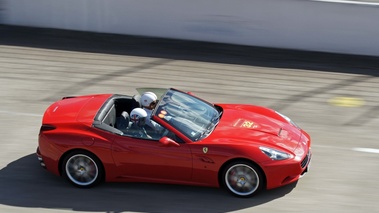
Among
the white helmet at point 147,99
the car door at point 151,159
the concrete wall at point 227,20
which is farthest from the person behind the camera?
the concrete wall at point 227,20

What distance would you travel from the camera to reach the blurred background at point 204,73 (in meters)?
8.77

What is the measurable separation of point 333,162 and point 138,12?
7482mm

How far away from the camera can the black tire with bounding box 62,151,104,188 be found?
8.84 meters

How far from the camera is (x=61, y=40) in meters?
15.7

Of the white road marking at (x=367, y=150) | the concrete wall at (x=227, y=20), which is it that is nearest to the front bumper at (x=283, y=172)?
the white road marking at (x=367, y=150)

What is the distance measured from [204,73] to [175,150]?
5.49 m

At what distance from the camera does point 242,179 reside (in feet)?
28.2

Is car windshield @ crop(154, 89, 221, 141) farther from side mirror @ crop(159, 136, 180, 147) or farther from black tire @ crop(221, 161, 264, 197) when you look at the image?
black tire @ crop(221, 161, 264, 197)

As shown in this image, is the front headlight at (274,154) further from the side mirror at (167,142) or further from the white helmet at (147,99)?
the white helmet at (147,99)

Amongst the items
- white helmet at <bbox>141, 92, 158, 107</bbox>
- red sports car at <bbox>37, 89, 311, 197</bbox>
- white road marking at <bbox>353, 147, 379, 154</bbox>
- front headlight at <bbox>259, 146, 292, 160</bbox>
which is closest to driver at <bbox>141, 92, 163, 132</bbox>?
white helmet at <bbox>141, 92, 158, 107</bbox>

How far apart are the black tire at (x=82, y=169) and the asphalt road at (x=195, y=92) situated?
0.14 m

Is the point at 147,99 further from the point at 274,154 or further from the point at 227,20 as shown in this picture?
the point at 227,20

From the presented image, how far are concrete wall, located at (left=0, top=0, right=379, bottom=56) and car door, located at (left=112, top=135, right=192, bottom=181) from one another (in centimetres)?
728

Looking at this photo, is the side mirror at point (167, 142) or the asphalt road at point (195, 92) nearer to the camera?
the side mirror at point (167, 142)
